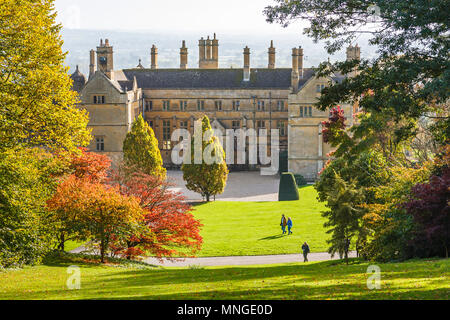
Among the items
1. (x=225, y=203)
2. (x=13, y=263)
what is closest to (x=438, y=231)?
(x=13, y=263)

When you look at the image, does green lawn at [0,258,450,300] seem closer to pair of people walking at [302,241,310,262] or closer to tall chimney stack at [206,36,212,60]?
pair of people walking at [302,241,310,262]

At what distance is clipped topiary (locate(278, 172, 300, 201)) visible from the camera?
44312 millimetres

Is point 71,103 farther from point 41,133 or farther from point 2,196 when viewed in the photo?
point 2,196

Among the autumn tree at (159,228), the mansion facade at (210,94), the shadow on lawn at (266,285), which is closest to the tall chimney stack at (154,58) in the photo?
the mansion facade at (210,94)

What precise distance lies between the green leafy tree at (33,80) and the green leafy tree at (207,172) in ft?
79.3

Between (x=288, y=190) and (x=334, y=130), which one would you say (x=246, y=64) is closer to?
(x=288, y=190)

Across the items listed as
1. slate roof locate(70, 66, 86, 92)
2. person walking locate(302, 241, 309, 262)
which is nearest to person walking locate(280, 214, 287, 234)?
person walking locate(302, 241, 309, 262)

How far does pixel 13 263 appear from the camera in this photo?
1933 centimetres

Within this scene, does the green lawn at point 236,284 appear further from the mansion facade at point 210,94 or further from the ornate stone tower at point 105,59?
the mansion facade at point 210,94

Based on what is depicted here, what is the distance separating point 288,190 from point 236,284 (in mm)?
30067

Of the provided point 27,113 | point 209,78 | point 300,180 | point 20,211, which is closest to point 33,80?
point 27,113

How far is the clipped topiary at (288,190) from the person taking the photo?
44.3m

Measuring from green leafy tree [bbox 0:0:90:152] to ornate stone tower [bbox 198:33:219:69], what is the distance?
45836 millimetres

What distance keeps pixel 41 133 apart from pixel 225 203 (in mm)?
24845
